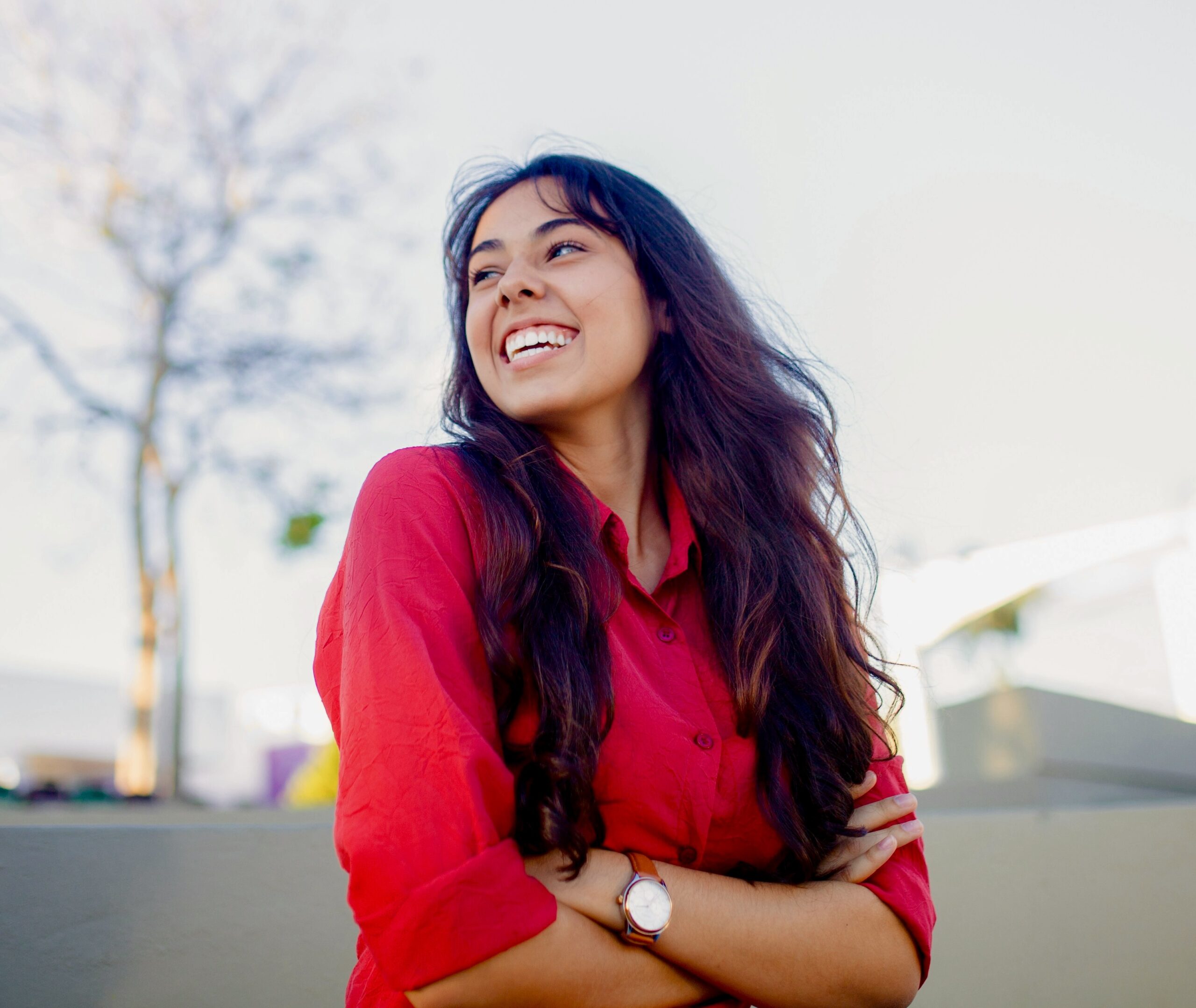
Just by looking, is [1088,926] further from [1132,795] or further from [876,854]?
[1132,795]

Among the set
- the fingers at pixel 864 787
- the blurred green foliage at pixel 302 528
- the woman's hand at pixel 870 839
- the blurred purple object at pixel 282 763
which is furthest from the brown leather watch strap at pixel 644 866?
the blurred purple object at pixel 282 763

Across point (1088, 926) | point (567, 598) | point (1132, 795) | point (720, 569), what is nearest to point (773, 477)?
point (720, 569)

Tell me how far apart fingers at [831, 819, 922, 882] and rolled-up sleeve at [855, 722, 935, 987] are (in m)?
0.02

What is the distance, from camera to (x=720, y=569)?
161 centimetres

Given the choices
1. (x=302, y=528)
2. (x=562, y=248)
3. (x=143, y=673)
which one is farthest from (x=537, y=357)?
(x=302, y=528)

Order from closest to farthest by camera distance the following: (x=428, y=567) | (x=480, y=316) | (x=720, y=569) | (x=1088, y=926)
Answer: (x=428, y=567), (x=720, y=569), (x=480, y=316), (x=1088, y=926)

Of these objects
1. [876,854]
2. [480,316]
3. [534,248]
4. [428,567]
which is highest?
[534,248]

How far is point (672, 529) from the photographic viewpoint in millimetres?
1694

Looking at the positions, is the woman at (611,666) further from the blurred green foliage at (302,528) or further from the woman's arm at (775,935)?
the blurred green foliage at (302,528)

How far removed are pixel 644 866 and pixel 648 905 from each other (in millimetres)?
49

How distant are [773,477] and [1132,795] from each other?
3.80 meters

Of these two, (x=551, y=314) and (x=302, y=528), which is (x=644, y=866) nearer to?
(x=551, y=314)

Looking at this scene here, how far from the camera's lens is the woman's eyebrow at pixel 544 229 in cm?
174

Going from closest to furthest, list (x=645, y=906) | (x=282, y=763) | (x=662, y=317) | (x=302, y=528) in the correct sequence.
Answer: (x=645, y=906)
(x=662, y=317)
(x=302, y=528)
(x=282, y=763)
